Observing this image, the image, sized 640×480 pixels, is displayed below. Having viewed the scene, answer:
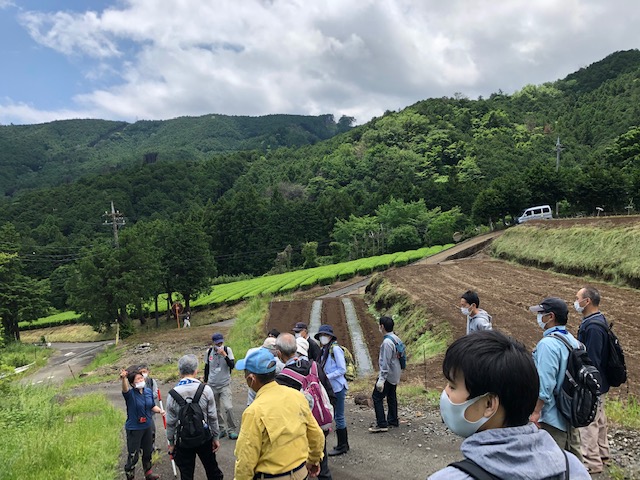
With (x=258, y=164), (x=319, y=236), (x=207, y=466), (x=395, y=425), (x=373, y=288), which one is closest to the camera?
(x=207, y=466)

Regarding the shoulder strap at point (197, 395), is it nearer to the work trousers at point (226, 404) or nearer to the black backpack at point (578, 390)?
the work trousers at point (226, 404)

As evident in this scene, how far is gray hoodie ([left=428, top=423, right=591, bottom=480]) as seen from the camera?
1.34 meters

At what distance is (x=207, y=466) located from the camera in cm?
462

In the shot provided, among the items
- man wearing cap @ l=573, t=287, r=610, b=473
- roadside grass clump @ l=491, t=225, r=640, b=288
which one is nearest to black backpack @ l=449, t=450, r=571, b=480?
man wearing cap @ l=573, t=287, r=610, b=473

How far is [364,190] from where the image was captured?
3846 inches

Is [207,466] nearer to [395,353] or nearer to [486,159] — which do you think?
[395,353]

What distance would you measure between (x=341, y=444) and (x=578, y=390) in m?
3.44

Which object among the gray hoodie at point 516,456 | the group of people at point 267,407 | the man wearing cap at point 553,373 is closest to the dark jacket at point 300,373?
the group of people at point 267,407

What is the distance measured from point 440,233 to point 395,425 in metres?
53.5

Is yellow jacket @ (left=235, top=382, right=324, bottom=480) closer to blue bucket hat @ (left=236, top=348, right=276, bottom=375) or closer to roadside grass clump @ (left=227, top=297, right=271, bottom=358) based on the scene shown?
blue bucket hat @ (left=236, top=348, right=276, bottom=375)

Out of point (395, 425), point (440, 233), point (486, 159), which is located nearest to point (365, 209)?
point (440, 233)

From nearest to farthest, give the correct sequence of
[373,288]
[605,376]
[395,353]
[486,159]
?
[605,376]
[395,353]
[373,288]
[486,159]

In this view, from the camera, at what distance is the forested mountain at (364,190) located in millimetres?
43844

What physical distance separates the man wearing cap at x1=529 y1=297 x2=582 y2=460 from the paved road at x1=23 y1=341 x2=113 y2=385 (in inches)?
816
